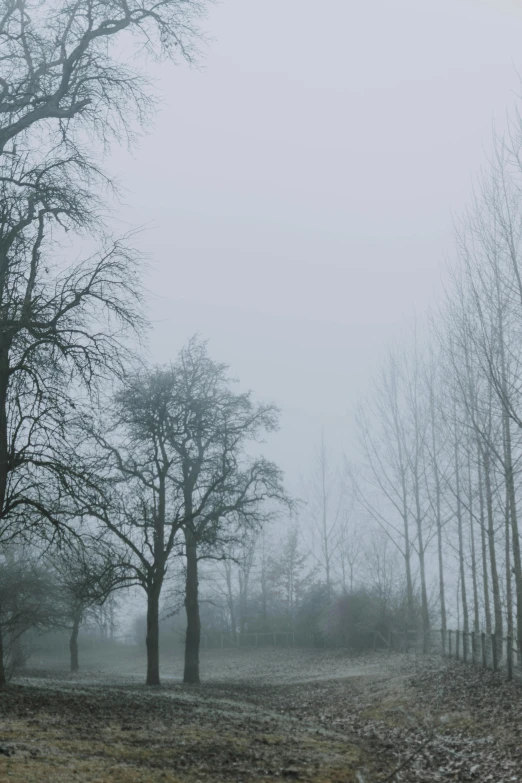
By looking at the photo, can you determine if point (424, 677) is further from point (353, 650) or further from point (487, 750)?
point (353, 650)

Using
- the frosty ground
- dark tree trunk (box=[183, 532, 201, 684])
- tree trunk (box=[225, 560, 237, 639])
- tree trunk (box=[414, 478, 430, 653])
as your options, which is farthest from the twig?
tree trunk (box=[225, 560, 237, 639])

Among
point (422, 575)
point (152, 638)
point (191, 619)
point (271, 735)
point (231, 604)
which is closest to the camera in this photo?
point (271, 735)

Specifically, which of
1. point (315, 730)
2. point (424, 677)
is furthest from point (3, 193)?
point (424, 677)

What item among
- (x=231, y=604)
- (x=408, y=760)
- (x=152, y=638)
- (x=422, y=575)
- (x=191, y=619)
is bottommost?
(x=231, y=604)

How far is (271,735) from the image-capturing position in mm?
12477

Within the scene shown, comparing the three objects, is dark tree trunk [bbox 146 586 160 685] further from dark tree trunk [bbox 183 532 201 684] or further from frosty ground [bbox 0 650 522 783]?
frosty ground [bbox 0 650 522 783]

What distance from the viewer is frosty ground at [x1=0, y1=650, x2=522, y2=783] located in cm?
894

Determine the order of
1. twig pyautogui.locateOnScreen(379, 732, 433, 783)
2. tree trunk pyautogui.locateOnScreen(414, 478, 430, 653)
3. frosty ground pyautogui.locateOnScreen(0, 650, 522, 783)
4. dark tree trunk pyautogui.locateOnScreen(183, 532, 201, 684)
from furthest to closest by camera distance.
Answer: tree trunk pyautogui.locateOnScreen(414, 478, 430, 653), dark tree trunk pyautogui.locateOnScreen(183, 532, 201, 684), twig pyautogui.locateOnScreen(379, 732, 433, 783), frosty ground pyautogui.locateOnScreen(0, 650, 522, 783)

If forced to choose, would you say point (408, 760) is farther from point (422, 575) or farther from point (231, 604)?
point (231, 604)

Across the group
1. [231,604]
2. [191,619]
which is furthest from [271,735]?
[231,604]

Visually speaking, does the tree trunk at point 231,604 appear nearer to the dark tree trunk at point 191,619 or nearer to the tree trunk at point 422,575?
the tree trunk at point 422,575

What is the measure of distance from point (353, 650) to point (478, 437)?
26713 millimetres

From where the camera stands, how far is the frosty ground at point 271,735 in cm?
894

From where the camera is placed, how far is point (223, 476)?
24.4 meters
